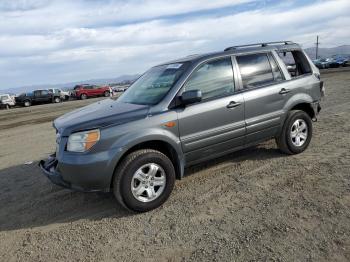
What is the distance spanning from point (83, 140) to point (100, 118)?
1.18ft

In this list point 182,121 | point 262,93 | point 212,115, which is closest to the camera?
point 182,121

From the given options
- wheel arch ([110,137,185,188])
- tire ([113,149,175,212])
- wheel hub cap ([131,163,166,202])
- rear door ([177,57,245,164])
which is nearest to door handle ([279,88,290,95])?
rear door ([177,57,245,164])

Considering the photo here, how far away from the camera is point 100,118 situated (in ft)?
14.7

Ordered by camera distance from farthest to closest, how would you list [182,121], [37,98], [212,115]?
[37,98], [212,115], [182,121]

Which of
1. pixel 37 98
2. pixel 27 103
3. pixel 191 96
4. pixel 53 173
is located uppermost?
pixel 191 96

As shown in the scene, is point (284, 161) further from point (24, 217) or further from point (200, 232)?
point (24, 217)

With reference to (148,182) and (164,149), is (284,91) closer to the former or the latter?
(164,149)

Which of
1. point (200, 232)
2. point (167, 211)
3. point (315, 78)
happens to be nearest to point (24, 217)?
point (167, 211)

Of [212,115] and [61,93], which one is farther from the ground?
[212,115]

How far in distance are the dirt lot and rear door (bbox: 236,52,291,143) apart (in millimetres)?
629

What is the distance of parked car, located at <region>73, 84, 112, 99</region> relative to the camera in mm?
38625

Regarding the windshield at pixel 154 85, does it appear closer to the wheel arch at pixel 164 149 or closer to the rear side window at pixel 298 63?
the wheel arch at pixel 164 149

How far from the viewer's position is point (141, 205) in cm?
452

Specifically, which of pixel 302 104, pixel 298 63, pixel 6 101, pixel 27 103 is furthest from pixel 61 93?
pixel 302 104
